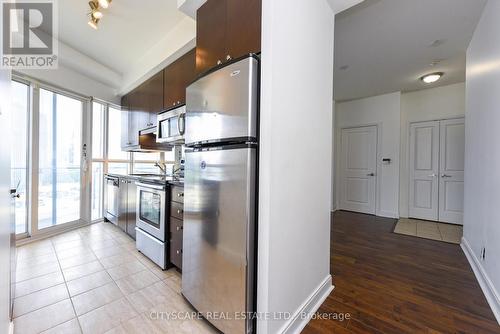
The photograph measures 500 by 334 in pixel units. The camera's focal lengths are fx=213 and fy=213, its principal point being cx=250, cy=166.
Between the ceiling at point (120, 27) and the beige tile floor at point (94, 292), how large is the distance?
8.96ft

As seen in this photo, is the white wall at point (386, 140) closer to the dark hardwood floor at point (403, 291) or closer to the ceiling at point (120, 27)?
the dark hardwood floor at point (403, 291)

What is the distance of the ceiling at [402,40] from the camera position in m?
2.16

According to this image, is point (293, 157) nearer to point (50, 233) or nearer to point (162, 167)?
point (162, 167)

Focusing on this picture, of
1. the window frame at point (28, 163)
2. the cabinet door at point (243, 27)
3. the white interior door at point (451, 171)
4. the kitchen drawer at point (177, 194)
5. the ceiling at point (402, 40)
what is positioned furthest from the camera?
the white interior door at point (451, 171)

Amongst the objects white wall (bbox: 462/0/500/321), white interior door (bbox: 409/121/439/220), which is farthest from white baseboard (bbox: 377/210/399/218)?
white wall (bbox: 462/0/500/321)

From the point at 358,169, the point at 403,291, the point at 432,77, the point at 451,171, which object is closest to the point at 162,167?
the point at 403,291

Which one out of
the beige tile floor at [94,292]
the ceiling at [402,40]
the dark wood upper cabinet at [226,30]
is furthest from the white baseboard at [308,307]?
the ceiling at [402,40]

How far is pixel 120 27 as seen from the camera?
8.46ft

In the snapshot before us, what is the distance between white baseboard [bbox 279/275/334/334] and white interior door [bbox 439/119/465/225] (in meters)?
3.74

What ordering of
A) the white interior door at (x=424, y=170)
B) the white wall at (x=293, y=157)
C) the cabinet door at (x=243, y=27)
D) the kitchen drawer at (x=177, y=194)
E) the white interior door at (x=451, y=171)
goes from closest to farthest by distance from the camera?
1. the white wall at (x=293, y=157)
2. the cabinet door at (x=243, y=27)
3. the kitchen drawer at (x=177, y=194)
4. the white interior door at (x=451, y=171)
5. the white interior door at (x=424, y=170)

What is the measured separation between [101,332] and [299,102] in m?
2.00

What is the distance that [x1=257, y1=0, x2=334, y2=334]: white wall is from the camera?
3.93ft

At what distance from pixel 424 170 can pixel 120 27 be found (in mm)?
5709

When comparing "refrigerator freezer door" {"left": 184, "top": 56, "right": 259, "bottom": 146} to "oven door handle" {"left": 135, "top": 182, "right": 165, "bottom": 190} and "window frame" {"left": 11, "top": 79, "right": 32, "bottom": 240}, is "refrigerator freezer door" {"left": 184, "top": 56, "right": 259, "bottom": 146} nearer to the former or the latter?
"oven door handle" {"left": 135, "top": 182, "right": 165, "bottom": 190}
